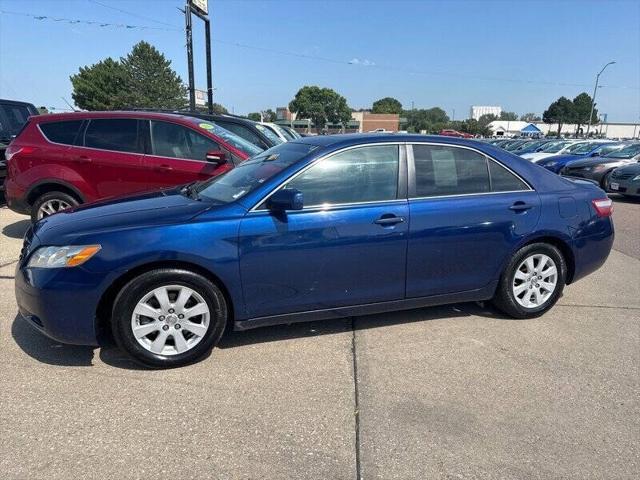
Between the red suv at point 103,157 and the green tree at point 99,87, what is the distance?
234 ft

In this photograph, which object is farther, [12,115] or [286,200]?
[12,115]

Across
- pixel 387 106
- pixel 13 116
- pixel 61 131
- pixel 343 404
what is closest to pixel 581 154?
pixel 61 131

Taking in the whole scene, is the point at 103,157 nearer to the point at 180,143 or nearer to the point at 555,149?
the point at 180,143

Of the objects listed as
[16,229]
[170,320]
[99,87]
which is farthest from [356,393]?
[99,87]

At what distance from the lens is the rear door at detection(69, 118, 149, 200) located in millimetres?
6129

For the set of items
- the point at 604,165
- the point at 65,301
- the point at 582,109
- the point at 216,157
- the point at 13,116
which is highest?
the point at 582,109

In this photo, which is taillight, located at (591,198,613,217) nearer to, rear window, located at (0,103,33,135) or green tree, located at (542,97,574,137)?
rear window, located at (0,103,33,135)

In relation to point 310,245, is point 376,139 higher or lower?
higher

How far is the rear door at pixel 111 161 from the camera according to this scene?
6.13 metres

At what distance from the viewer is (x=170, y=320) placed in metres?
3.21

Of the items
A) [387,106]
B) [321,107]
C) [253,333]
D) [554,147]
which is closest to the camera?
[253,333]

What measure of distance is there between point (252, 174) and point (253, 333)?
1.25 m

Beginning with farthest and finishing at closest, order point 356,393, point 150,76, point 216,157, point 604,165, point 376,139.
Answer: point 150,76
point 604,165
point 216,157
point 376,139
point 356,393

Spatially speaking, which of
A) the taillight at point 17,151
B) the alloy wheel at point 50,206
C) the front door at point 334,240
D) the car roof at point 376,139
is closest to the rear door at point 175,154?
the alloy wheel at point 50,206
